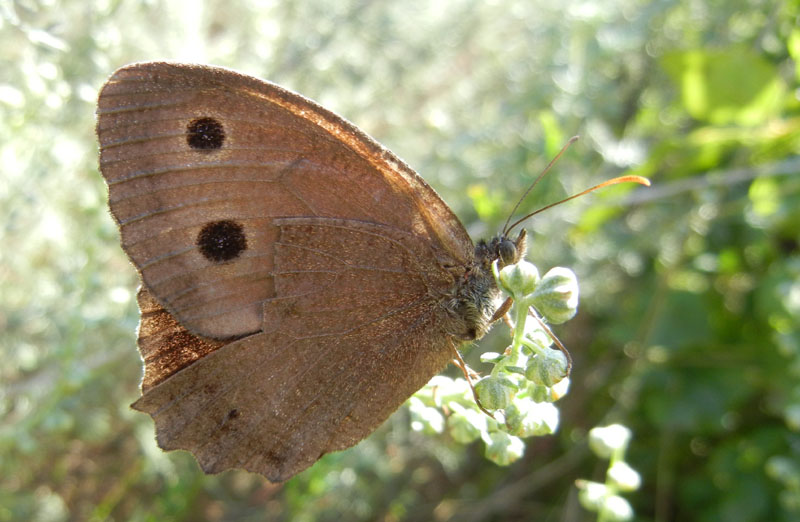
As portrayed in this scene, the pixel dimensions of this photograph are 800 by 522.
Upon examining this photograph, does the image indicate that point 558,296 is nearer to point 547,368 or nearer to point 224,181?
point 547,368

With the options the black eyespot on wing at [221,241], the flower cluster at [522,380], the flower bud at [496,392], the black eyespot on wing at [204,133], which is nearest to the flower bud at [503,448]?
the flower cluster at [522,380]

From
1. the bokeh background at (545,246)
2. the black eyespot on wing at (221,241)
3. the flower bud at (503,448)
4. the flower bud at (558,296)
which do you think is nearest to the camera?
the flower bud at (558,296)

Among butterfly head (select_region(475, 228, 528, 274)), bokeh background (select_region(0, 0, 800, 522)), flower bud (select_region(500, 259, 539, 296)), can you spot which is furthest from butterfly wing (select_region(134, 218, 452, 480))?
bokeh background (select_region(0, 0, 800, 522))

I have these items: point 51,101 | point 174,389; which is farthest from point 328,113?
point 51,101

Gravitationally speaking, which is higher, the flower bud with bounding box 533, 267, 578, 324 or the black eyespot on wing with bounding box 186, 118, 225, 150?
the black eyespot on wing with bounding box 186, 118, 225, 150

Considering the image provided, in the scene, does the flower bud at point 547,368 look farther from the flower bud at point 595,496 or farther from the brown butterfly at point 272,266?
the flower bud at point 595,496

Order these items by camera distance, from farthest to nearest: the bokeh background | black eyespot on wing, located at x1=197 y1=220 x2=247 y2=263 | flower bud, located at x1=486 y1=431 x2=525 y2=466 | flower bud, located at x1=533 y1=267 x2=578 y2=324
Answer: the bokeh background → black eyespot on wing, located at x1=197 y1=220 x2=247 y2=263 → flower bud, located at x1=486 y1=431 x2=525 y2=466 → flower bud, located at x1=533 y1=267 x2=578 y2=324

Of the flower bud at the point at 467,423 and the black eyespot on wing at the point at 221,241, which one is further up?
the black eyespot on wing at the point at 221,241

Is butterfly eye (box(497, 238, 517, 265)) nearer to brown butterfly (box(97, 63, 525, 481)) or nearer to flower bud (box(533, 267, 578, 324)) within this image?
brown butterfly (box(97, 63, 525, 481))
